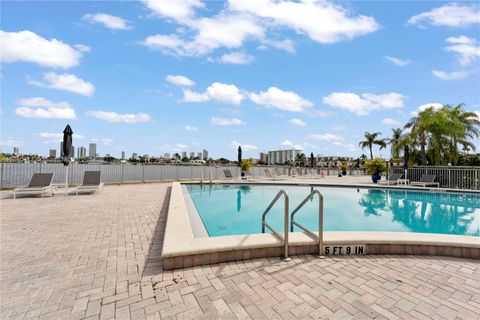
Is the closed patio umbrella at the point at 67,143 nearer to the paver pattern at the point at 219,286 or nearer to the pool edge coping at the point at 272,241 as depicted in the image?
the paver pattern at the point at 219,286

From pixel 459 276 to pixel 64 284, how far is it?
4.65 metres

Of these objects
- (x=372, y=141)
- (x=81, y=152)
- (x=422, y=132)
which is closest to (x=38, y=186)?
(x=422, y=132)

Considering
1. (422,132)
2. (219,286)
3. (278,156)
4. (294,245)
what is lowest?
(219,286)

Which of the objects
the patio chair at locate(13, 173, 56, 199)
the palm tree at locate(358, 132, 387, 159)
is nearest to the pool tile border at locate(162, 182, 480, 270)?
the patio chair at locate(13, 173, 56, 199)

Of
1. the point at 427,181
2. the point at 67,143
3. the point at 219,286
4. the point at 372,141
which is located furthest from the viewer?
the point at 372,141

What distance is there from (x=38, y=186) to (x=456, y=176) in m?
21.3

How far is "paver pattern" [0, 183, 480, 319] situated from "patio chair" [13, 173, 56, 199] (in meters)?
5.57

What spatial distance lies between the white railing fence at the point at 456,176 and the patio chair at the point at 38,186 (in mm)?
20629

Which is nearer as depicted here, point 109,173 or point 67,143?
point 67,143

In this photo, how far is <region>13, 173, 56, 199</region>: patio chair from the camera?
8.53 meters

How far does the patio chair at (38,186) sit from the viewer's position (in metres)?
8.53

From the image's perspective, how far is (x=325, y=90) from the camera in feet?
60.0

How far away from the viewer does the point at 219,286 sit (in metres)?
2.58

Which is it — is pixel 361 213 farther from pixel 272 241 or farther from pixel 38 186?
pixel 38 186
